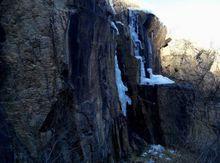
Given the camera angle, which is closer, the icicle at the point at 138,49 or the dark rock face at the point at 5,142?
the dark rock face at the point at 5,142

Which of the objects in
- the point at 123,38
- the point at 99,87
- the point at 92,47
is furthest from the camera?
the point at 123,38

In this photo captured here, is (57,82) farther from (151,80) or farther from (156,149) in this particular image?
(151,80)

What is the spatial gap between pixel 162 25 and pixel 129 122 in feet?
24.4

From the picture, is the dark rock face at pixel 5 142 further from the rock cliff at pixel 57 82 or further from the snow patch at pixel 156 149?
the snow patch at pixel 156 149

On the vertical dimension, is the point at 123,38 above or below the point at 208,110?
above

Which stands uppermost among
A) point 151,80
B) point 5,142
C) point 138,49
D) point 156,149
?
point 138,49

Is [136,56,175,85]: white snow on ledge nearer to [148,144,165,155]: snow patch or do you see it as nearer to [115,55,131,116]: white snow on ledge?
[115,55,131,116]: white snow on ledge

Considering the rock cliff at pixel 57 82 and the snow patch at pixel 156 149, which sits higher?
the rock cliff at pixel 57 82

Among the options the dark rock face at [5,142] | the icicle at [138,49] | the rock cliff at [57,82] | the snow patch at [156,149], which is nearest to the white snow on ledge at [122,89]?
the snow patch at [156,149]

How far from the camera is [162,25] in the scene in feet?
67.3

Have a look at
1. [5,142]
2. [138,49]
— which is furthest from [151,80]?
[5,142]

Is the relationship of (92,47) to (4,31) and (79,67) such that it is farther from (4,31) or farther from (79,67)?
(4,31)

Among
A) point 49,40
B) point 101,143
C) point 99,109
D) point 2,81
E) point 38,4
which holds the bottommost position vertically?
point 101,143

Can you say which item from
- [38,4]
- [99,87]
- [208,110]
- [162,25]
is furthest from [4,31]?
[162,25]
